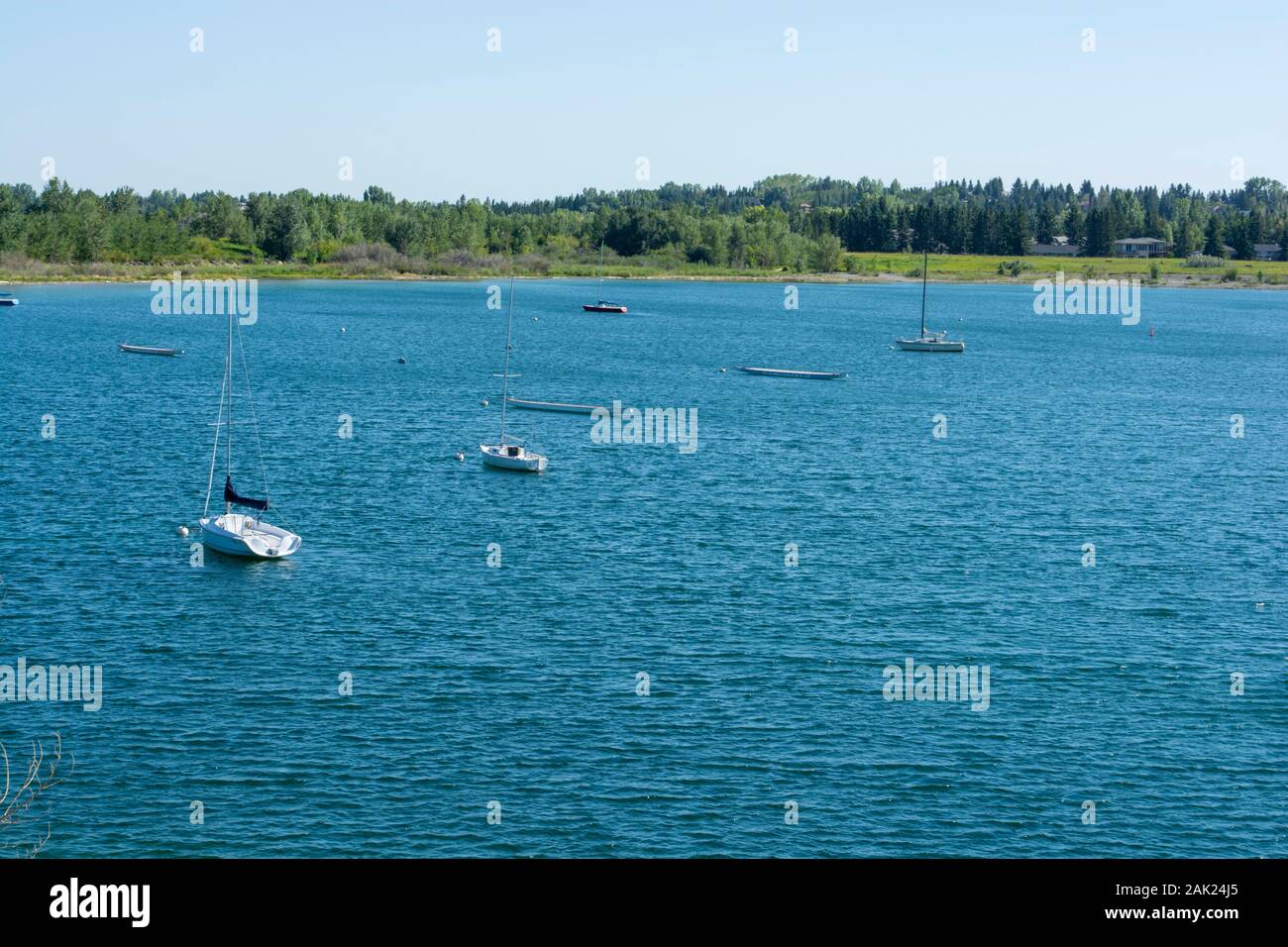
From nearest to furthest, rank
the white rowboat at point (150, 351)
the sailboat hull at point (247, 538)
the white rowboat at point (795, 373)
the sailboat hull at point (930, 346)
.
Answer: the sailboat hull at point (247, 538)
the white rowboat at point (795, 373)
the white rowboat at point (150, 351)
the sailboat hull at point (930, 346)

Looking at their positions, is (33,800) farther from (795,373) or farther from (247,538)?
(795,373)

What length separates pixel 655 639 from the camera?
5241cm

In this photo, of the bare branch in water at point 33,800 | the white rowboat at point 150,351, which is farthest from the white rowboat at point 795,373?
the bare branch in water at point 33,800

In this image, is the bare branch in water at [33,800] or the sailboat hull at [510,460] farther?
the sailboat hull at [510,460]

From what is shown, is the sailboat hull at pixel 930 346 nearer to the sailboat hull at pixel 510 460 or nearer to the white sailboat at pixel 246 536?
the sailboat hull at pixel 510 460

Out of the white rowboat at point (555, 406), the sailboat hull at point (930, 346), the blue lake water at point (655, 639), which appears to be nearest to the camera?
the blue lake water at point (655, 639)

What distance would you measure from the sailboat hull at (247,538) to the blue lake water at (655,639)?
2.69ft

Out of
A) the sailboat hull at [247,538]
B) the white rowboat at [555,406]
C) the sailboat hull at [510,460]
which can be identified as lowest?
the sailboat hull at [247,538]

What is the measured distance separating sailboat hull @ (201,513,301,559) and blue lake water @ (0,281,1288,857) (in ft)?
2.69

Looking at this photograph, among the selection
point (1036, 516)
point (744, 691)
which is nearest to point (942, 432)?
point (1036, 516)

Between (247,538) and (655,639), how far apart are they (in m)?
21.9

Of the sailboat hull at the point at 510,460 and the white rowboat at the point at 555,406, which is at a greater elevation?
the white rowboat at the point at 555,406

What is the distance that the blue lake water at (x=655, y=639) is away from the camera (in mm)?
37969

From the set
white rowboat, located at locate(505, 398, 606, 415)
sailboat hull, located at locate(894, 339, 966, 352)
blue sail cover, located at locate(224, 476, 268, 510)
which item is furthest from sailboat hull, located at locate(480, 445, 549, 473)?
sailboat hull, located at locate(894, 339, 966, 352)
